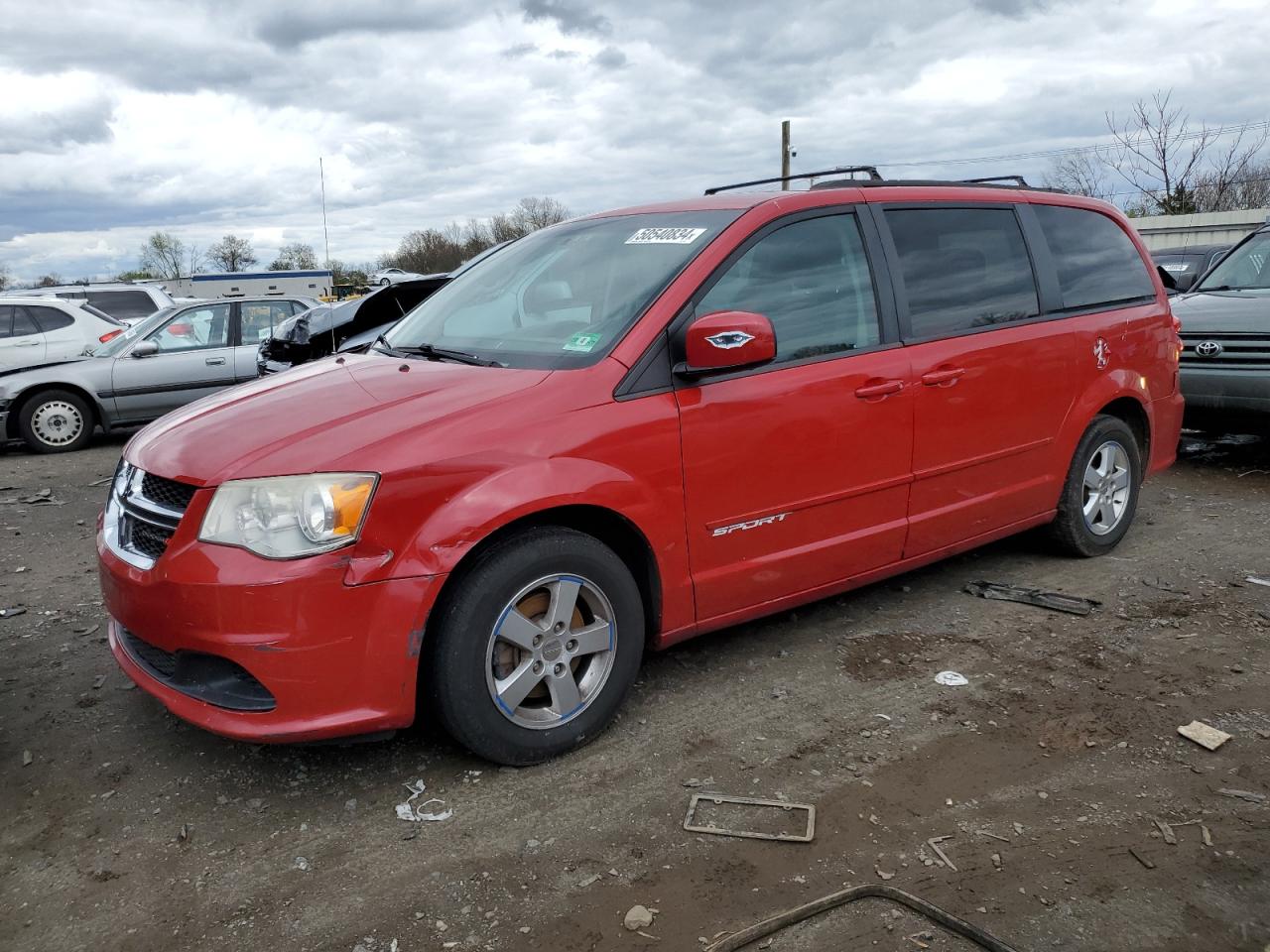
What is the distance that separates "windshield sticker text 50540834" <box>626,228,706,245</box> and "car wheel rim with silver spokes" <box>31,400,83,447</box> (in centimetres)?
879

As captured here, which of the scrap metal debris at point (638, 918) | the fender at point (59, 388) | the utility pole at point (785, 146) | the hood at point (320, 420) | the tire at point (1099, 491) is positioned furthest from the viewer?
the utility pole at point (785, 146)

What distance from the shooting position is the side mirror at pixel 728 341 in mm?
3223

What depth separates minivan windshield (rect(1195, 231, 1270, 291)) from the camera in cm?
769

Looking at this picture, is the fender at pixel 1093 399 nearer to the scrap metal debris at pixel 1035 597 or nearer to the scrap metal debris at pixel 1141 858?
the scrap metal debris at pixel 1035 597

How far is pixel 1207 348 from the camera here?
711 centimetres

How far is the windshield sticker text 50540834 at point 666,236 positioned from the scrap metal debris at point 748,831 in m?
1.96

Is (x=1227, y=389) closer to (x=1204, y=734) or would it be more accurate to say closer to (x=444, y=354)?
(x=1204, y=734)

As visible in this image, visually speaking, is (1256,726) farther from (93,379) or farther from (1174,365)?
(93,379)

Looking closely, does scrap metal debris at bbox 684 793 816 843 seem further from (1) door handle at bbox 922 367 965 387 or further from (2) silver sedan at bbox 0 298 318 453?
(2) silver sedan at bbox 0 298 318 453

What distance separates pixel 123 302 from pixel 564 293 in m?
15.0

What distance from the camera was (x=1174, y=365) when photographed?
17.8 feet

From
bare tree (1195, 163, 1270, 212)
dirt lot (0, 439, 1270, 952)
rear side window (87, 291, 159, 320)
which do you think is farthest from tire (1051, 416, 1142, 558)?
bare tree (1195, 163, 1270, 212)

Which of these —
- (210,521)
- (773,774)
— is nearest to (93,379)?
(210,521)

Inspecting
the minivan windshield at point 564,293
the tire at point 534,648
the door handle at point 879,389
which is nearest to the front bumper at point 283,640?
the tire at point 534,648
